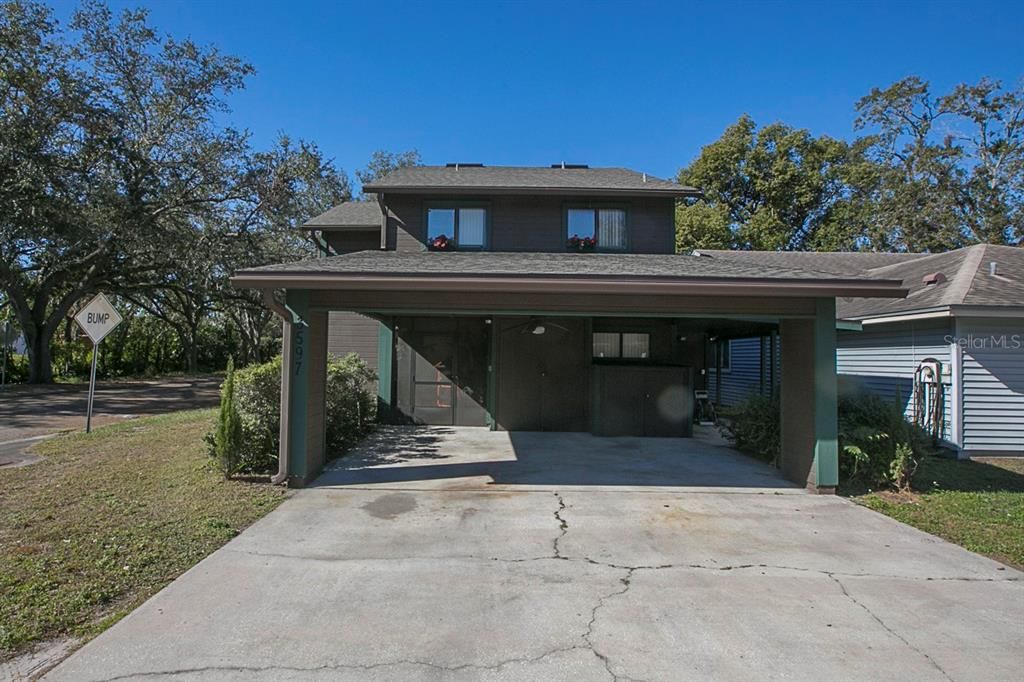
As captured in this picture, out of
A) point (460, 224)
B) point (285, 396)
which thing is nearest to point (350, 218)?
point (460, 224)

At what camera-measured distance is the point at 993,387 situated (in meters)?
9.59

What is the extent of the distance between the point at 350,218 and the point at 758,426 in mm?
10642

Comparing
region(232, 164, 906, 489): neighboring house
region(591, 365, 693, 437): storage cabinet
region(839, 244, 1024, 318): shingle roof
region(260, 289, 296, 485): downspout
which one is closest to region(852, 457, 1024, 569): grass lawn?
region(839, 244, 1024, 318): shingle roof

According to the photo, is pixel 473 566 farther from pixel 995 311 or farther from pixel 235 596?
pixel 995 311

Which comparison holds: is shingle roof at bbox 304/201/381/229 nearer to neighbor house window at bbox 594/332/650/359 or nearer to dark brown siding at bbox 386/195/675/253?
dark brown siding at bbox 386/195/675/253

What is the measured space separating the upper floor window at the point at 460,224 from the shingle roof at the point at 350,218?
93.5 inches

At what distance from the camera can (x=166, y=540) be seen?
490cm

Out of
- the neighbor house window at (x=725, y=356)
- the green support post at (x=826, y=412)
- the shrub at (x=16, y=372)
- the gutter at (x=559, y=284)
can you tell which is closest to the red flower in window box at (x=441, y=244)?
the gutter at (x=559, y=284)

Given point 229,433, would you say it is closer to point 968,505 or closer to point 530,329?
point 530,329

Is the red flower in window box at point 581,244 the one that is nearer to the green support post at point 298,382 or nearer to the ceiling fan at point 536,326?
the ceiling fan at point 536,326

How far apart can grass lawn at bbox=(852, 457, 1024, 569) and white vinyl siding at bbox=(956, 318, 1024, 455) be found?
Answer: 87 centimetres

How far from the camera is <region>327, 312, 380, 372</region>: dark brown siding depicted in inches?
508

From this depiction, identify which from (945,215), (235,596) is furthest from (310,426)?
(945,215)

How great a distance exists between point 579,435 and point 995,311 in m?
7.30
